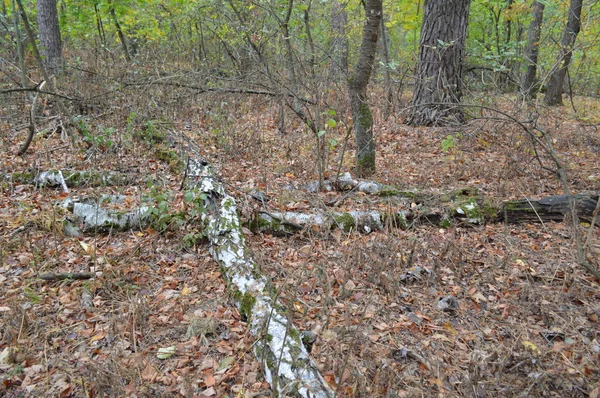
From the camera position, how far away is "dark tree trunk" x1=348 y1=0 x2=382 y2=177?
5.08 m

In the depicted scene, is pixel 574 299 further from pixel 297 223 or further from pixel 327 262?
pixel 297 223

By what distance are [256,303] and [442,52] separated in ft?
21.1

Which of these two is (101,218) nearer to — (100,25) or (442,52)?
(442,52)

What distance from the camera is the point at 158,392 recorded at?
8.59ft

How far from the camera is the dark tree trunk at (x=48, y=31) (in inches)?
325

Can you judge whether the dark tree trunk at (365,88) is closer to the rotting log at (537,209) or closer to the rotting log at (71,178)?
the rotting log at (537,209)

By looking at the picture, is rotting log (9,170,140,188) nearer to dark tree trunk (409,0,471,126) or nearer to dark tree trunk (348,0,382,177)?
dark tree trunk (348,0,382,177)

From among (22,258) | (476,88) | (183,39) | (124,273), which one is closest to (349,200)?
(124,273)

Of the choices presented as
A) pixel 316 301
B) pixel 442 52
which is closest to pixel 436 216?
pixel 316 301

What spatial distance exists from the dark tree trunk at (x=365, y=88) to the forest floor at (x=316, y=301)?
1.74 ft

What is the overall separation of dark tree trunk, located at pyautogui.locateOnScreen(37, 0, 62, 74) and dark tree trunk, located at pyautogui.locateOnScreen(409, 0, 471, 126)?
294 inches

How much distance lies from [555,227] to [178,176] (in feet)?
15.8

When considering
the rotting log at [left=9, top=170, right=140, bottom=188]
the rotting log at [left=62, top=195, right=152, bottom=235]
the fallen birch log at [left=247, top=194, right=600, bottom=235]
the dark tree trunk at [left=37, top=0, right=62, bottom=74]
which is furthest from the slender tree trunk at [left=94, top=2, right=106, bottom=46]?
the fallen birch log at [left=247, top=194, right=600, bottom=235]

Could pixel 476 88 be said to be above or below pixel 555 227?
above
